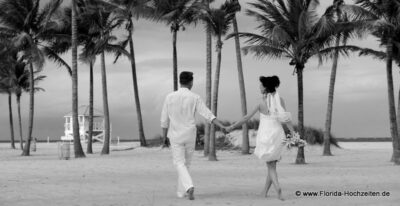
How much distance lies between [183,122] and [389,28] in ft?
45.8

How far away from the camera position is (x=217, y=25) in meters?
23.5

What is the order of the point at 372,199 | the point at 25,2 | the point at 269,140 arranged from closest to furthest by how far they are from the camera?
1. the point at 269,140
2. the point at 372,199
3. the point at 25,2

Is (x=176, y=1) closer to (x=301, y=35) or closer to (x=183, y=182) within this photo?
(x=301, y=35)

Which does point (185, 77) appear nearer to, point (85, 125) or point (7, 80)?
point (7, 80)

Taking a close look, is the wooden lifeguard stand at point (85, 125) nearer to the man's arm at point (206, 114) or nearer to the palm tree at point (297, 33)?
the palm tree at point (297, 33)

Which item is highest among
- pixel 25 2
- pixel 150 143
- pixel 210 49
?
pixel 25 2

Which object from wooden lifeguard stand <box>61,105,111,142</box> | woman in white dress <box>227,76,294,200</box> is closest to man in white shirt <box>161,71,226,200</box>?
woman in white dress <box>227,76,294,200</box>

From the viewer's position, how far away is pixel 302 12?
69.7 ft

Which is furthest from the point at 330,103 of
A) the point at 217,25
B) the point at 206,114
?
the point at 206,114

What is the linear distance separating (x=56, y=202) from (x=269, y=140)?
3630 millimetres

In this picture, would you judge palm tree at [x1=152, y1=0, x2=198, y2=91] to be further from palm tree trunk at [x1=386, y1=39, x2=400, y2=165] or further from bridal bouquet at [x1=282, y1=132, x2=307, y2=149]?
bridal bouquet at [x1=282, y1=132, x2=307, y2=149]

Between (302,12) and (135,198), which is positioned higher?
(302,12)

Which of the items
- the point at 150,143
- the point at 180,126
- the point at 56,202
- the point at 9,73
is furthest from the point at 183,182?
the point at 9,73

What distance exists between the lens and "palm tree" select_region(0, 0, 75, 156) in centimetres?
2947
